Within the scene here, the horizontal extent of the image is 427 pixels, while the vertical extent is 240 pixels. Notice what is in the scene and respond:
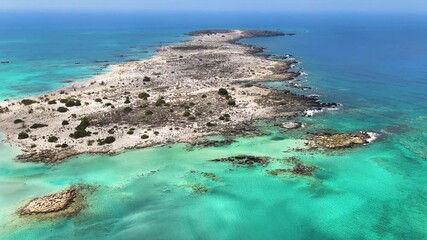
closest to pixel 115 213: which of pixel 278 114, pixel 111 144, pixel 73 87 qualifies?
pixel 111 144

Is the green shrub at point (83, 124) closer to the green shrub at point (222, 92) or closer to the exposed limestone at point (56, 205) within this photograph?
the exposed limestone at point (56, 205)

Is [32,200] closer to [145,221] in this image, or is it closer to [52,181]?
[52,181]

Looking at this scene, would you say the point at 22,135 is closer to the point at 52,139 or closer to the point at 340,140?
the point at 52,139

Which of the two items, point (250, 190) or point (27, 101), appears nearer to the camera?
point (250, 190)

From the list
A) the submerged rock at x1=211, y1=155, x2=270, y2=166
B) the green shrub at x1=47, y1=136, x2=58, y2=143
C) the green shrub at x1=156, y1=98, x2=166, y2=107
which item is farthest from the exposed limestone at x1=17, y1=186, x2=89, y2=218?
the green shrub at x1=156, y1=98, x2=166, y2=107

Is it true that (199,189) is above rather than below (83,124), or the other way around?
below

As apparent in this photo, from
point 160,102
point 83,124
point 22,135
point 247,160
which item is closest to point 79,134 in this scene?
point 83,124
